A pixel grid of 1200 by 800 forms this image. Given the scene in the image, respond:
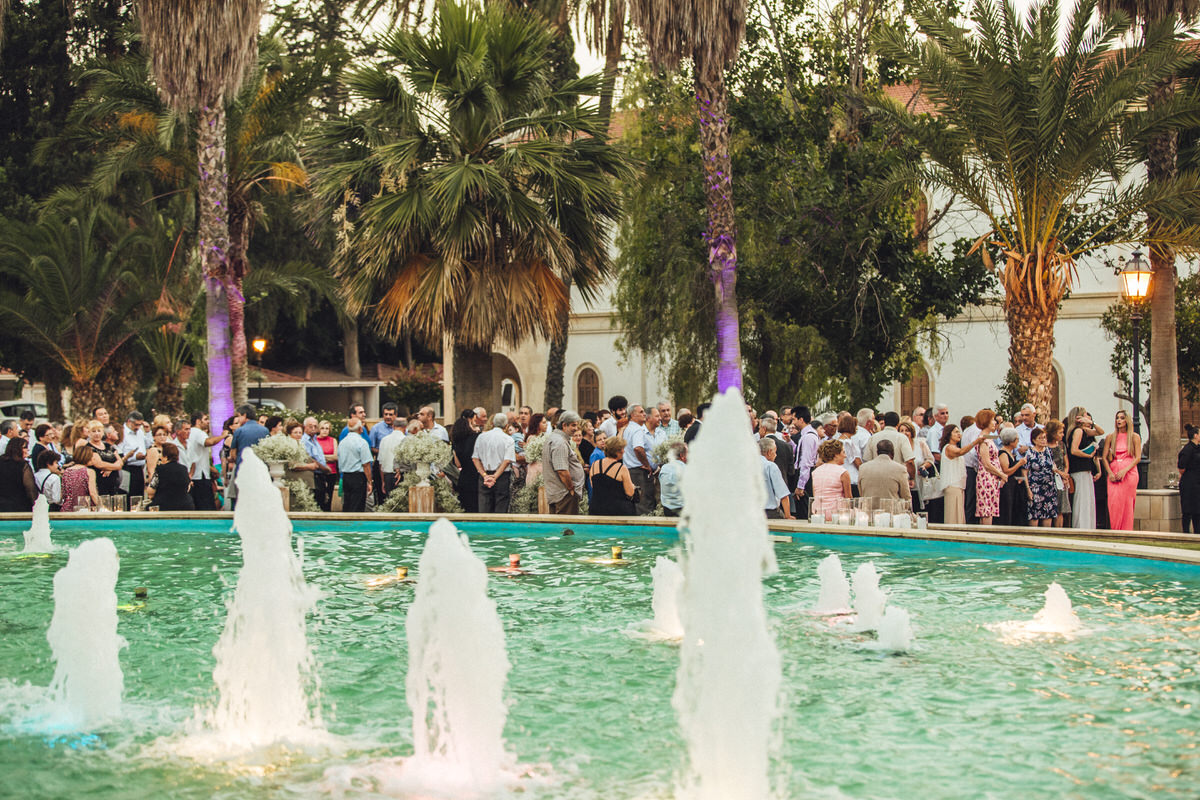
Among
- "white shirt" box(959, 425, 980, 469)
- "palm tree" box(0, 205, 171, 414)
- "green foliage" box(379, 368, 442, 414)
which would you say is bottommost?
"white shirt" box(959, 425, 980, 469)

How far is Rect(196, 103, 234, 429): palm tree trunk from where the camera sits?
746 inches

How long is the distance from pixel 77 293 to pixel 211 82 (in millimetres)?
9682

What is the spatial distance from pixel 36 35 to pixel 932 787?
31768mm

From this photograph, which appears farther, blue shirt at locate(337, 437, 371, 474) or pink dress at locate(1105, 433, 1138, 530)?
blue shirt at locate(337, 437, 371, 474)

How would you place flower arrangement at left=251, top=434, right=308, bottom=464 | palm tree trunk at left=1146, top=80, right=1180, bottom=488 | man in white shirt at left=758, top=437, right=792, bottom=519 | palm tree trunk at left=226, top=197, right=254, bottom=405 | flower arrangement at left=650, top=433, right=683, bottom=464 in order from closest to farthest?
1. man in white shirt at left=758, top=437, right=792, bottom=519
2. flower arrangement at left=650, top=433, right=683, bottom=464
3. flower arrangement at left=251, top=434, right=308, bottom=464
4. palm tree trunk at left=1146, top=80, right=1180, bottom=488
5. palm tree trunk at left=226, top=197, right=254, bottom=405

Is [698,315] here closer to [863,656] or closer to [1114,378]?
A: [1114,378]

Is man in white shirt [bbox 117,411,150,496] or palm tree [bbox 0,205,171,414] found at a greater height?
palm tree [bbox 0,205,171,414]

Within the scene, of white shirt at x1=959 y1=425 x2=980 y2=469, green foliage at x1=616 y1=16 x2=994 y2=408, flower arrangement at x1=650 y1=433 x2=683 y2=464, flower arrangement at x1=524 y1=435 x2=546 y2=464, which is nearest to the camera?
flower arrangement at x1=650 y1=433 x2=683 y2=464

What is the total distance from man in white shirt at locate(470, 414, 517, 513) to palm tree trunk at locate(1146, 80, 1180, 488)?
982cm

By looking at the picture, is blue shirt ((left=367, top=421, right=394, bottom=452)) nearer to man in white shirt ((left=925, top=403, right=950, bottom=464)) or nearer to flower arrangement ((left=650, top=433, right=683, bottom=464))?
flower arrangement ((left=650, top=433, right=683, bottom=464))

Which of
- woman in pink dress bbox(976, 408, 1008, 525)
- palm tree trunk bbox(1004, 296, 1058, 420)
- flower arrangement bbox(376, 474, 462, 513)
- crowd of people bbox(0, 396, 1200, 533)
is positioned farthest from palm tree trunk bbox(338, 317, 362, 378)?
woman in pink dress bbox(976, 408, 1008, 525)

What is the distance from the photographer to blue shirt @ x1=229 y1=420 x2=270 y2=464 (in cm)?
1456

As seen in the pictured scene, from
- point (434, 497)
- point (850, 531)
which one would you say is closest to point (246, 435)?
point (434, 497)

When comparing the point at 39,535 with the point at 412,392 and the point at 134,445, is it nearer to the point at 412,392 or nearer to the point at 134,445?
the point at 134,445
